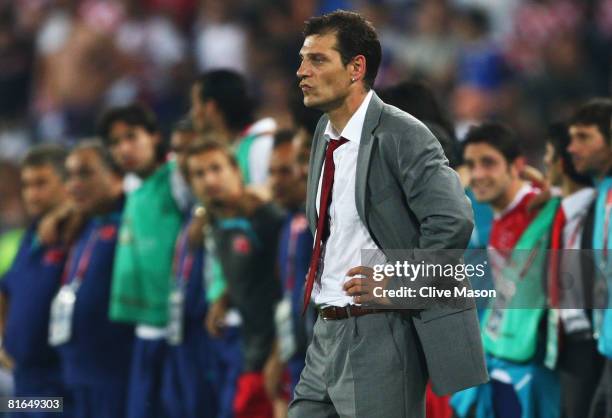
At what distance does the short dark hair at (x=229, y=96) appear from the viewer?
8.32 m

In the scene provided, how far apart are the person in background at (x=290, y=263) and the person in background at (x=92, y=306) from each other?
109cm

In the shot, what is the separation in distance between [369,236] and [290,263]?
251 cm

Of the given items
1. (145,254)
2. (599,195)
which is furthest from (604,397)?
(145,254)

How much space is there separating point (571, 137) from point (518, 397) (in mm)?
1198

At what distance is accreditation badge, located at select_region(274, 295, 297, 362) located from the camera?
729 cm

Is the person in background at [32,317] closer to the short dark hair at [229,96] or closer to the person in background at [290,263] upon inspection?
the short dark hair at [229,96]

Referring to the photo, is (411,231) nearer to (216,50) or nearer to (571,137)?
(571,137)

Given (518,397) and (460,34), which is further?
(460,34)

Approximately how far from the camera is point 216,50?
1293cm

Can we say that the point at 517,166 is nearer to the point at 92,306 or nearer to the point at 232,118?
the point at 232,118

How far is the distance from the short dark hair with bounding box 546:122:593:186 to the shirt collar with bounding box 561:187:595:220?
0.30 feet

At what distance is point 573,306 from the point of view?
6.19 m

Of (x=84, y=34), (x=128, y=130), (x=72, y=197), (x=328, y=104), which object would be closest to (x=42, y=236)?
(x=72, y=197)

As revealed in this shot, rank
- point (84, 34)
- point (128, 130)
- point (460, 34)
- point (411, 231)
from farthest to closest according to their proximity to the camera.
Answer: point (84, 34) → point (460, 34) → point (128, 130) → point (411, 231)
